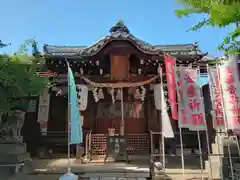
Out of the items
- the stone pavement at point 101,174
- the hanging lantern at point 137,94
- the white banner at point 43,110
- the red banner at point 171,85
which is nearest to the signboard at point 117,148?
the stone pavement at point 101,174

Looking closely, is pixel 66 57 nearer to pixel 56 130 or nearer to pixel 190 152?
pixel 56 130

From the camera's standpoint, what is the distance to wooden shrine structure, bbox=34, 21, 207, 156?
10.8 meters

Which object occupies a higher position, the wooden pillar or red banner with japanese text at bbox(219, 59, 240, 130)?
the wooden pillar

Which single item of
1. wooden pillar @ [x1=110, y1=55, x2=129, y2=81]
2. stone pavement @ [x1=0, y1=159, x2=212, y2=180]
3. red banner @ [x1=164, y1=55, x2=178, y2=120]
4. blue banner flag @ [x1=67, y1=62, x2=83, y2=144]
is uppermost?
wooden pillar @ [x1=110, y1=55, x2=129, y2=81]

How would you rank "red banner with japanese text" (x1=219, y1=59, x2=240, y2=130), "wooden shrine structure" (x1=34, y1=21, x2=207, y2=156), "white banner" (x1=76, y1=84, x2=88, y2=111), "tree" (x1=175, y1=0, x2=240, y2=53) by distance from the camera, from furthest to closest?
"wooden shrine structure" (x1=34, y1=21, x2=207, y2=156) < "white banner" (x1=76, y1=84, x2=88, y2=111) < "red banner with japanese text" (x1=219, y1=59, x2=240, y2=130) < "tree" (x1=175, y1=0, x2=240, y2=53)

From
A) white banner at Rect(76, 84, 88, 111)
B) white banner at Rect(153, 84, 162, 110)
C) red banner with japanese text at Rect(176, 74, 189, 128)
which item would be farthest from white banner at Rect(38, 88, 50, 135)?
red banner with japanese text at Rect(176, 74, 189, 128)

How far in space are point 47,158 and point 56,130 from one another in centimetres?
170

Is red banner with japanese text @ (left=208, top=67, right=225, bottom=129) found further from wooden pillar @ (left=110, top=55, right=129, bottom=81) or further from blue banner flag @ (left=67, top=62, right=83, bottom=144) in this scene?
wooden pillar @ (left=110, top=55, right=129, bottom=81)

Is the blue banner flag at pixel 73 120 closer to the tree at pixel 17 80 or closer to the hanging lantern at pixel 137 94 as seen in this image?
the tree at pixel 17 80

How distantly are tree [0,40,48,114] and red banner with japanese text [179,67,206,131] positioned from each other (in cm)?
523

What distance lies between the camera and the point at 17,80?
7316 millimetres

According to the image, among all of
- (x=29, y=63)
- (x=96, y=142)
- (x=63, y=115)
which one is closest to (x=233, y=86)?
(x=96, y=142)

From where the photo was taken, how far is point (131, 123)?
38.5 feet

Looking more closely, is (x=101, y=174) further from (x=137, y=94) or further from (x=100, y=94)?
(x=137, y=94)
